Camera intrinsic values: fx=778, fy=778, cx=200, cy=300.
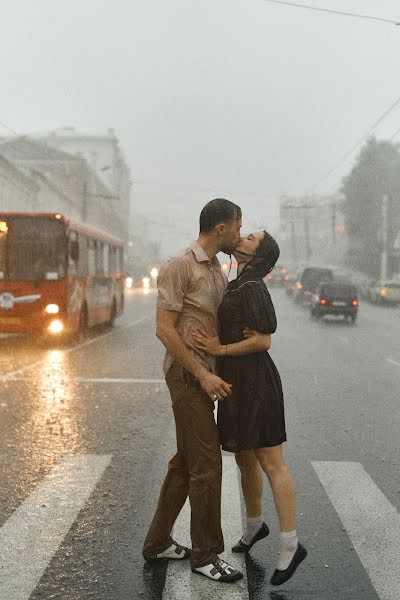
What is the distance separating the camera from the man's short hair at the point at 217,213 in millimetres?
3875

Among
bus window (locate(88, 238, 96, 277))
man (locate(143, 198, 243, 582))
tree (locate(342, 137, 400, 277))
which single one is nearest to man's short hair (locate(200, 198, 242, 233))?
man (locate(143, 198, 243, 582))

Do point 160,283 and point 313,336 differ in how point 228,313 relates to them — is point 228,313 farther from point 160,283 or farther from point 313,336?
point 313,336

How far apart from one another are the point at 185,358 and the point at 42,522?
1.65 meters

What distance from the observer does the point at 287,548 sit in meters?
3.86

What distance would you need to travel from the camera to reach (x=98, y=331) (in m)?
21.0

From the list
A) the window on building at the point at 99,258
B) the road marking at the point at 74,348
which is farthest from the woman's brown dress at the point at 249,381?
the window on building at the point at 99,258

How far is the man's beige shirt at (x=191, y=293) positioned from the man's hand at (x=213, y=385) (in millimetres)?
153

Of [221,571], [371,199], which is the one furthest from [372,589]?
[371,199]

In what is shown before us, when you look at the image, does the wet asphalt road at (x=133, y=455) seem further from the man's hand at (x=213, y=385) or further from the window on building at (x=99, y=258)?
the window on building at (x=99, y=258)

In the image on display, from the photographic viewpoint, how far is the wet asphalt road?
387 centimetres

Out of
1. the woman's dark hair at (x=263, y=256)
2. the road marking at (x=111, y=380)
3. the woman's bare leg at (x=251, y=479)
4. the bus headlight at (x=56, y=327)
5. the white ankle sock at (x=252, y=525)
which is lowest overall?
the road marking at (x=111, y=380)

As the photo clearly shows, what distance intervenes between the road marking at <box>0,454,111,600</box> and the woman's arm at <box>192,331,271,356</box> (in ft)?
4.63

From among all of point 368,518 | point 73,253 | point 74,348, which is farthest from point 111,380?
point 368,518

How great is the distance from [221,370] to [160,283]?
547 mm
